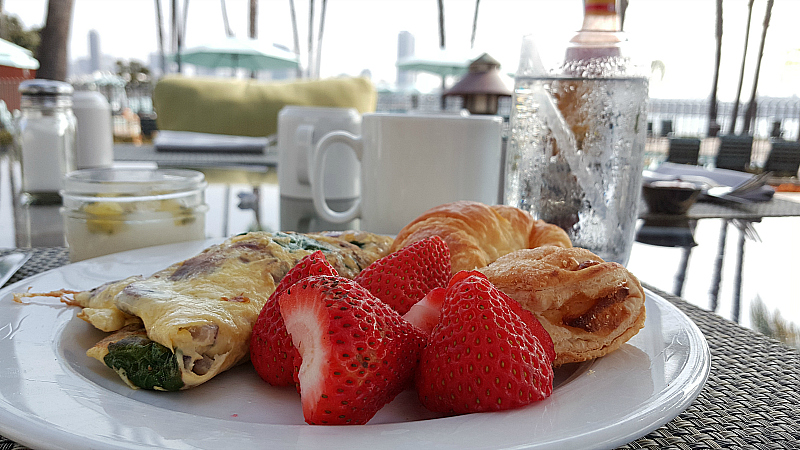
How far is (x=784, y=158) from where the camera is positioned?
330cm

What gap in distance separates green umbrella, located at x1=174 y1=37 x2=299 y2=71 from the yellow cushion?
19.3 feet

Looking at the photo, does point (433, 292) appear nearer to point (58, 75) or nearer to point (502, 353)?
point (502, 353)

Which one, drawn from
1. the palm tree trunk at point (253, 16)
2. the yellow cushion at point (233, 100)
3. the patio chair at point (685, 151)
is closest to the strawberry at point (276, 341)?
the yellow cushion at point (233, 100)

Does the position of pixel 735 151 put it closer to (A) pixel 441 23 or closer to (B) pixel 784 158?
(B) pixel 784 158

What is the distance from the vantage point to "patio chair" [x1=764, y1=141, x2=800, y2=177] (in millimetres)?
3170

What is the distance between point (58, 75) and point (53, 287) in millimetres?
5482

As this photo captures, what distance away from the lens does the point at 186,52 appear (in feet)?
28.9

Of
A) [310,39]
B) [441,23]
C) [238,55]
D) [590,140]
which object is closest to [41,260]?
[590,140]

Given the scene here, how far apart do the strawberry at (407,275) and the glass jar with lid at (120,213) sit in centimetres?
38

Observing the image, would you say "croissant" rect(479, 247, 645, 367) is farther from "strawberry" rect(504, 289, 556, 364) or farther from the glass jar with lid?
the glass jar with lid

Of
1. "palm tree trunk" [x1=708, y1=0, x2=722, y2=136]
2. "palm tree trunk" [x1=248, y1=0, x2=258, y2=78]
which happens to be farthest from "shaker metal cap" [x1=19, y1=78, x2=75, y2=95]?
"palm tree trunk" [x1=248, y1=0, x2=258, y2=78]

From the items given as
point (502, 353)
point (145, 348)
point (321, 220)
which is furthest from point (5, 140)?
point (502, 353)

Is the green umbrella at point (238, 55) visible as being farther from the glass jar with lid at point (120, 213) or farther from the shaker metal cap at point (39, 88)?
the glass jar with lid at point (120, 213)

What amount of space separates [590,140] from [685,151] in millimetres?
2792
